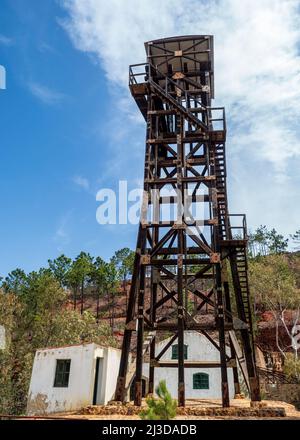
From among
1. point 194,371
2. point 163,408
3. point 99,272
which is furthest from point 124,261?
point 163,408

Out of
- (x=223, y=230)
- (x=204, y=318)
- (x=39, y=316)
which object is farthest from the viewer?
(x=204, y=318)

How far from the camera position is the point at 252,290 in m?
38.8

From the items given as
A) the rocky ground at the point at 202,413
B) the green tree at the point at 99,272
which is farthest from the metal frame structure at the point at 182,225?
the green tree at the point at 99,272

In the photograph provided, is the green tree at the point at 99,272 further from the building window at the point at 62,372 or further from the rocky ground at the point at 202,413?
the rocky ground at the point at 202,413

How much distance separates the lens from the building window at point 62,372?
17.8 metres

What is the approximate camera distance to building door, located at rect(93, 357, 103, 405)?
17.9 m

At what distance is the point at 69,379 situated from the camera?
1766 centimetres

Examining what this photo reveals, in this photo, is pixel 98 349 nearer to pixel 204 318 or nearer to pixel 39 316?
pixel 39 316

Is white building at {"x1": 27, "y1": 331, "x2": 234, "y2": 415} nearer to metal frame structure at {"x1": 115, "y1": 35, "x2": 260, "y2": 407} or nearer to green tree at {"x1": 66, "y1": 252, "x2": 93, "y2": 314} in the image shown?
metal frame structure at {"x1": 115, "y1": 35, "x2": 260, "y2": 407}

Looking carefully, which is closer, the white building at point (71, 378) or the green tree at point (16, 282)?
the white building at point (71, 378)

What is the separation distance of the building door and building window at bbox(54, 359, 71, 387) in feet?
4.66

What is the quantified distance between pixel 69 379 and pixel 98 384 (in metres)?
1.52

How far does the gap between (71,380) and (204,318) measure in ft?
109

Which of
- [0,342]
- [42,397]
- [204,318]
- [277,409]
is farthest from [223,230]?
[204,318]
